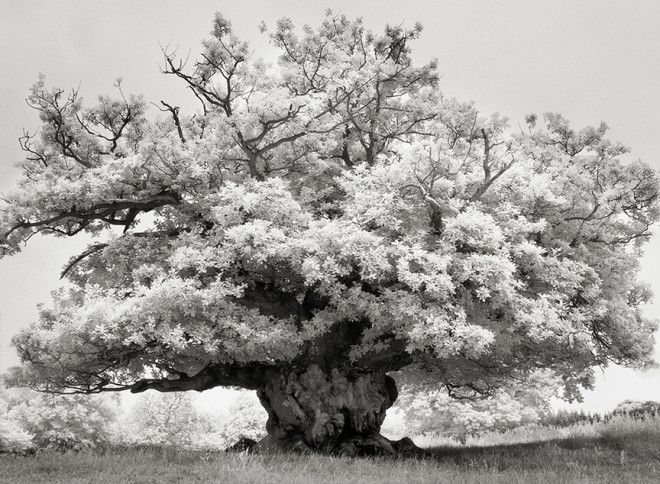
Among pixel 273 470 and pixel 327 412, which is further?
pixel 327 412

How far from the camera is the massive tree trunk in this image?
19.7 m

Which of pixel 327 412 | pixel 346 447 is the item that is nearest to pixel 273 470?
pixel 346 447

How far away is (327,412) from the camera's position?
20.0 meters

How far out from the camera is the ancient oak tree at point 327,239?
53.7ft

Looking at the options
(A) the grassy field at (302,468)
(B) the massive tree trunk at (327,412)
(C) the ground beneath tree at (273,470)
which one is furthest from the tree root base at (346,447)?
(C) the ground beneath tree at (273,470)

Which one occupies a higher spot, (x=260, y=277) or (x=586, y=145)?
(x=586, y=145)

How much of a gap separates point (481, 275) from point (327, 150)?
889 centimetres

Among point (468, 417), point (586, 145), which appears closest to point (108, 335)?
point (586, 145)

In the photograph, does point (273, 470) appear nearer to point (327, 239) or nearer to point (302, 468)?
point (302, 468)

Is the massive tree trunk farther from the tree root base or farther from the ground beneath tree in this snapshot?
the ground beneath tree

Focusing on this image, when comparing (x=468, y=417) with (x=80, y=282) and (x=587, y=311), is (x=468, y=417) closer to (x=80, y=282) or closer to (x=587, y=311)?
(x=587, y=311)

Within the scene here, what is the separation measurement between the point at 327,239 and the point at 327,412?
697 cm

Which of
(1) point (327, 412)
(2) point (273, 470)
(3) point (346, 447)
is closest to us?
(2) point (273, 470)

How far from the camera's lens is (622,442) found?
23.4m
